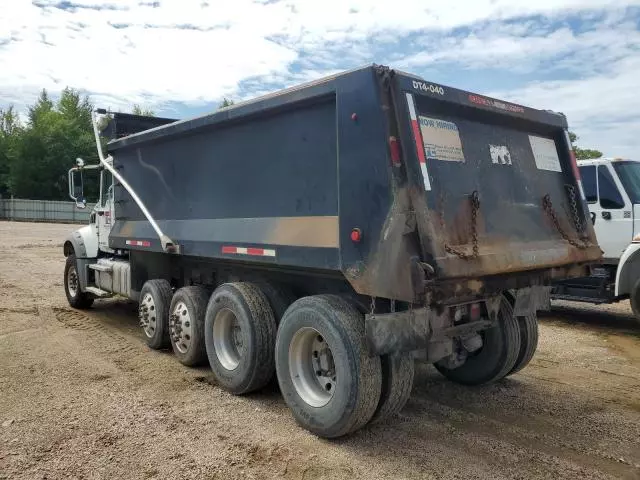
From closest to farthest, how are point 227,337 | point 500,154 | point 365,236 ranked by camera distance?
point 365,236, point 500,154, point 227,337

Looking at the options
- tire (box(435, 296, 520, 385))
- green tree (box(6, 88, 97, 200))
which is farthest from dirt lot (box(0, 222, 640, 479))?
green tree (box(6, 88, 97, 200))

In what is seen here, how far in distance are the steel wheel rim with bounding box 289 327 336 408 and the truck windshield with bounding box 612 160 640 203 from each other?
664 centimetres

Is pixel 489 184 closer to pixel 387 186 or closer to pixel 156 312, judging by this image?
pixel 387 186

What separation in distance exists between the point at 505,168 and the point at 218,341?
3.20 m

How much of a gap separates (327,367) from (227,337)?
1516 mm

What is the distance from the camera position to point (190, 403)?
4957 mm

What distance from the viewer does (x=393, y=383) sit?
4.13 meters

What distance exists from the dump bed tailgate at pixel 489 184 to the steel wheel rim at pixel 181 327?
327 centimetres

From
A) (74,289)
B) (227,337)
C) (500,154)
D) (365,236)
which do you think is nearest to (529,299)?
(500,154)

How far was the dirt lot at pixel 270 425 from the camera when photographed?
3746mm

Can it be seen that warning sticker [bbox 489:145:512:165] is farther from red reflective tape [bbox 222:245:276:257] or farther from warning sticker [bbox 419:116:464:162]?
red reflective tape [bbox 222:245:276:257]

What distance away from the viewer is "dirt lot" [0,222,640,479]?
147 inches

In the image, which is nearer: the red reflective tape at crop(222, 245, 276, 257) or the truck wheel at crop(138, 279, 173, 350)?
the red reflective tape at crop(222, 245, 276, 257)

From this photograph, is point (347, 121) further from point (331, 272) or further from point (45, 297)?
point (45, 297)
